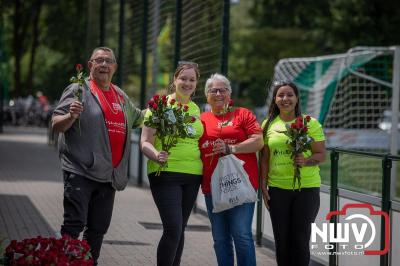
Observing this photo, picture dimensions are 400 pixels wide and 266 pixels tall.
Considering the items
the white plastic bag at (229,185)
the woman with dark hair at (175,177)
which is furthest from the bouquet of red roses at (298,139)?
the woman with dark hair at (175,177)

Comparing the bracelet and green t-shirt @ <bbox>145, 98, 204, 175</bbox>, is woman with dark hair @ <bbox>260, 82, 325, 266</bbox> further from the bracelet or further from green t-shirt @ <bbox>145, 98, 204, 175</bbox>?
green t-shirt @ <bbox>145, 98, 204, 175</bbox>

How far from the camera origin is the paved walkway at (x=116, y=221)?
9.05 m

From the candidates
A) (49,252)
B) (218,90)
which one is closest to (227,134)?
(218,90)

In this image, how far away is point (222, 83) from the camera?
690cm

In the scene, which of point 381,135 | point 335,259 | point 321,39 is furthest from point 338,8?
point 335,259

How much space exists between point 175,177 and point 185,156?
17 centimetres

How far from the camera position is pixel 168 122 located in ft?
21.5

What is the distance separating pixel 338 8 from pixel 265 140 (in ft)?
114

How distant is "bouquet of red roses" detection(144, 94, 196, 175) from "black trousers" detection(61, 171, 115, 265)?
460mm

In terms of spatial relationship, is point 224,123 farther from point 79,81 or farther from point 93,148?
point 79,81

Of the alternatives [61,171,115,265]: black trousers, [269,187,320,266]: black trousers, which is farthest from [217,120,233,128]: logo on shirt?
[61,171,115,265]: black trousers

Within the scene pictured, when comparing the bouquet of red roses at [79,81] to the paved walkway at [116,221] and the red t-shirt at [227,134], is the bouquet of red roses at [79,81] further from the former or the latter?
the paved walkway at [116,221]

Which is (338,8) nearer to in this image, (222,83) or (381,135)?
(381,135)

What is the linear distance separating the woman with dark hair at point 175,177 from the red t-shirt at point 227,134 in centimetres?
5
